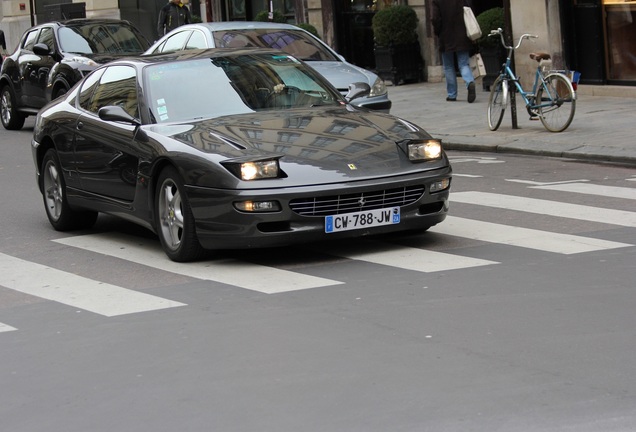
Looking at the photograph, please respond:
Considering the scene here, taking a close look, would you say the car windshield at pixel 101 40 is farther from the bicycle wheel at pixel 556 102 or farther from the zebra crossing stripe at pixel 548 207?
the zebra crossing stripe at pixel 548 207

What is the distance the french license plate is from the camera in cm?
886

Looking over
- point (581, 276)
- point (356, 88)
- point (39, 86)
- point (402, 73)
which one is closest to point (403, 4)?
point (402, 73)

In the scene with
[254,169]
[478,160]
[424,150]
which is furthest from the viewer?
[478,160]

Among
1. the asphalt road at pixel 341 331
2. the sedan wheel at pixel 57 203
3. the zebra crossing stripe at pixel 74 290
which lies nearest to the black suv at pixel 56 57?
the sedan wheel at pixel 57 203

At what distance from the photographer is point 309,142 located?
917 centimetres

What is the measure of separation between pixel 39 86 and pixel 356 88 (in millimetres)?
11542

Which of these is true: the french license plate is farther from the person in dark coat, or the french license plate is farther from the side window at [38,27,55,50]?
the side window at [38,27,55,50]

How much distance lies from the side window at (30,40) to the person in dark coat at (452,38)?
6857 mm

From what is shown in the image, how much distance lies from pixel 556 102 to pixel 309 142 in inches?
293

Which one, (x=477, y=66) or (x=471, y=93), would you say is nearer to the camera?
(x=477, y=66)

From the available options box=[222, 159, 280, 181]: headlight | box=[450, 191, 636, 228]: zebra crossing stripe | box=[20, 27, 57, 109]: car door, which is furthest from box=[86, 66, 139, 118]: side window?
box=[20, 27, 57, 109]: car door

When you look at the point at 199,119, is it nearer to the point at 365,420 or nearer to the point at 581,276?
the point at 581,276

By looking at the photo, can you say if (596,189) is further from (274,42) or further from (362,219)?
(274,42)

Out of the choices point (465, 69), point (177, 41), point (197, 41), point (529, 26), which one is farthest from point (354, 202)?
point (529, 26)
